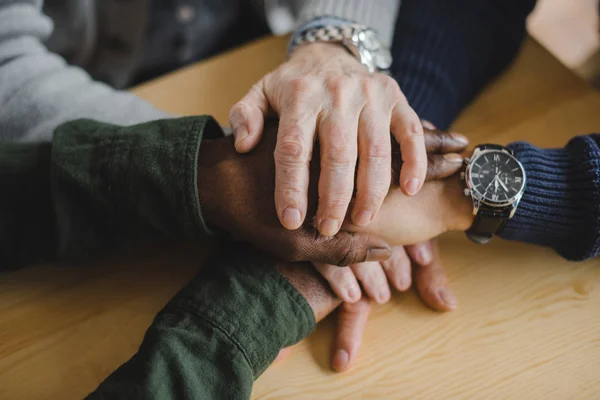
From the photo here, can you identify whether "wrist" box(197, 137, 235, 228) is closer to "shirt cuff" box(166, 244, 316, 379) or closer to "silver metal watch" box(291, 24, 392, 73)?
"shirt cuff" box(166, 244, 316, 379)

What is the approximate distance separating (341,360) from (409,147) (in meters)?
0.25

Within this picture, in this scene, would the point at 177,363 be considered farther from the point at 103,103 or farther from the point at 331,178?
the point at 103,103

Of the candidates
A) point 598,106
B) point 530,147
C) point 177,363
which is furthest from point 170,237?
point 598,106

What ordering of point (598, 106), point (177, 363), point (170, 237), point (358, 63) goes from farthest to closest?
point (598, 106)
point (358, 63)
point (170, 237)
point (177, 363)

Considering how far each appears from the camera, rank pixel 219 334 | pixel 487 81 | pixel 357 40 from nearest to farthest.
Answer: pixel 219 334
pixel 357 40
pixel 487 81

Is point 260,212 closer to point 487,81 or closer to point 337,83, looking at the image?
point 337,83

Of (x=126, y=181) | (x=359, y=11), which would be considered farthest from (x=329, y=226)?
(x=359, y=11)

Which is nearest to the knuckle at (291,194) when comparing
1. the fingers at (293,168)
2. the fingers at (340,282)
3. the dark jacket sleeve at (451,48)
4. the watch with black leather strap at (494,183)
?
the fingers at (293,168)

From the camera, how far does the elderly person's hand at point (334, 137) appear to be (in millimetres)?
542

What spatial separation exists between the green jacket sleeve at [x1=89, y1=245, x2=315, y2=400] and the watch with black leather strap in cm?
24

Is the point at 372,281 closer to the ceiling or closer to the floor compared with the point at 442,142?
closer to the floor

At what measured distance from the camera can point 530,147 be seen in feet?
2.13

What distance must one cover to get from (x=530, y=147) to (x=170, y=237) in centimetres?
46

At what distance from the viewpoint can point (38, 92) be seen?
2.30 ft
